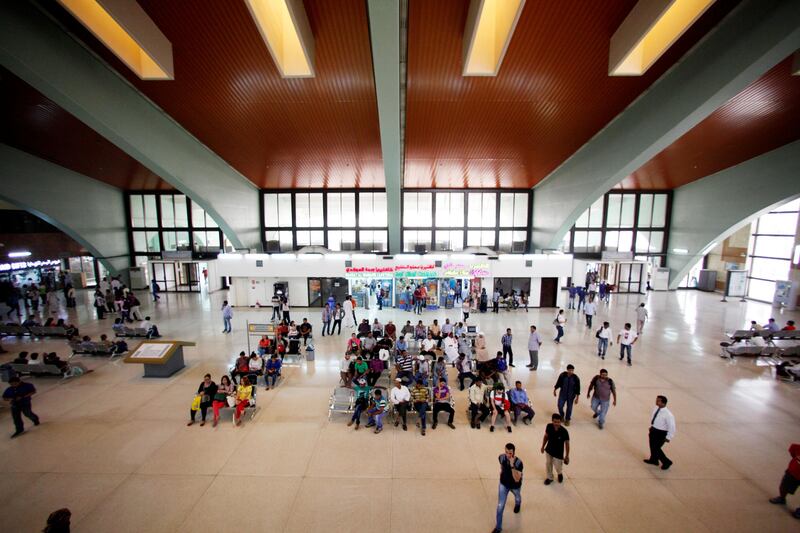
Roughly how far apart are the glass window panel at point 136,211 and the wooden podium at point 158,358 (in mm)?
17958

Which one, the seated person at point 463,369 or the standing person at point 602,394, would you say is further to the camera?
the seated person at point 463,369

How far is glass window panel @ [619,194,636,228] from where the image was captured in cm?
2333

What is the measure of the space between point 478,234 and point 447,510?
1992cm

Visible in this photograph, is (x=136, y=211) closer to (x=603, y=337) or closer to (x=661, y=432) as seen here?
(x=603, y=337)

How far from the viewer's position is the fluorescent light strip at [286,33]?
6.44 metres

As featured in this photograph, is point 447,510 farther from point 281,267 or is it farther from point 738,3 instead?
point 281,267

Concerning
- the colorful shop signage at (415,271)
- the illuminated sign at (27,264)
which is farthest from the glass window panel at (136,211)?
the colorful shop signage at (415,271)

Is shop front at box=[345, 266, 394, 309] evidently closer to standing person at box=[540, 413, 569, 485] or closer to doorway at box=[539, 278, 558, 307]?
doorway at box=[539, 278, 558, 307]

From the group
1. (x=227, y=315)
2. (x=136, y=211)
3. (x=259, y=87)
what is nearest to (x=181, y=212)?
(x=136, y=211)

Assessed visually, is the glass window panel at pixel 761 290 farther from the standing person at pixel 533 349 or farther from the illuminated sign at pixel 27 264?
the illuminated sign at pixel 27 264

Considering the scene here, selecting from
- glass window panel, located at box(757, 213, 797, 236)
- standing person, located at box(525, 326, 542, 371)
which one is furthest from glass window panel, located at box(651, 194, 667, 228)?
standing person, located at box(525, 326, 542, 371)

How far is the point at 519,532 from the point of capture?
452 centimetres

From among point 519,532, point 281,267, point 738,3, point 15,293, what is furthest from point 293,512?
point 15,293

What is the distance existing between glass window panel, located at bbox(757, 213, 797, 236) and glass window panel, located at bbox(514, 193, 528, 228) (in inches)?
525
